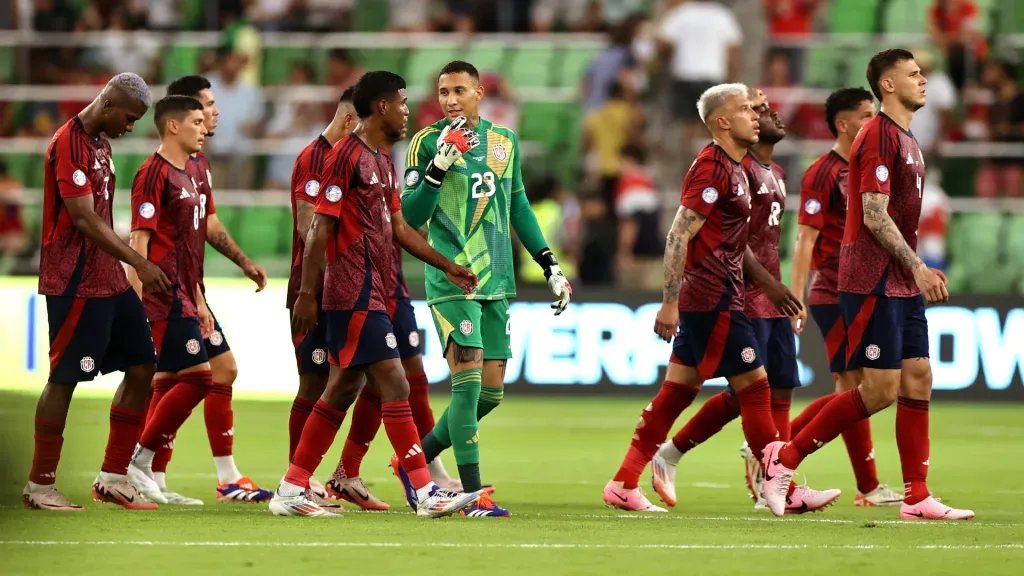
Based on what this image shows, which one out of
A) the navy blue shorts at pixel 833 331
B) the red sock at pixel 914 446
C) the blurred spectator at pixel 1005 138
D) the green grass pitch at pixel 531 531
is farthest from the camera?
the blurred spectator at pixel 1005 138

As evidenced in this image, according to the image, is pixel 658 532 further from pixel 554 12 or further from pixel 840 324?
pixel 554 12

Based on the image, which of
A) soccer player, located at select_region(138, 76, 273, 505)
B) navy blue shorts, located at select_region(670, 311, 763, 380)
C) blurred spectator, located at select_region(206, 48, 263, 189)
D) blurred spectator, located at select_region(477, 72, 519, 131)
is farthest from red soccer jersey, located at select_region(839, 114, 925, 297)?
blurred spectator, located at select_region(206, 48, 263, 189)

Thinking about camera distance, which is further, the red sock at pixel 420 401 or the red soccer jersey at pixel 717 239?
the red sock at pixel 420 401

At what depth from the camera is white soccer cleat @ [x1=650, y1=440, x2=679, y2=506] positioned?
391 inches

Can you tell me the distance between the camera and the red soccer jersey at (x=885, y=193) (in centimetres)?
894

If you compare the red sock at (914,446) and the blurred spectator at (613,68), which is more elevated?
the blurred spectator at (613,68)

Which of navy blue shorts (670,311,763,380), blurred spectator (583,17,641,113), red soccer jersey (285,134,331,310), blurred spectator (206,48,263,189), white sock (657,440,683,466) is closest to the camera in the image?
navy blue shorts (670,311,763,380)

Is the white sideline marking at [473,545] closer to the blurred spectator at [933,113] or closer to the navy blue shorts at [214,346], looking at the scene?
the navy blue shorts at [214,346]

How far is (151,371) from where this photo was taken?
925 cm

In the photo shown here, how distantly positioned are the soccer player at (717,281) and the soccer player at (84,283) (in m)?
2.89

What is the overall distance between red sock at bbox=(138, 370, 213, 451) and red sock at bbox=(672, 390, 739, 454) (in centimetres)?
288

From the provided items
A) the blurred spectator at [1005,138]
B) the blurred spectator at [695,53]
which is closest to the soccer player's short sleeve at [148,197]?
the blurred spectator at [695,53]

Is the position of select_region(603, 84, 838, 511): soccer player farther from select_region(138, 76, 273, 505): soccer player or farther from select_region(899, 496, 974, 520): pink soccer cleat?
select_region(138, 76, 273, 505): soccer player

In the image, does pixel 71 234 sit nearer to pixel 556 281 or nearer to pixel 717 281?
pixel 556 281
